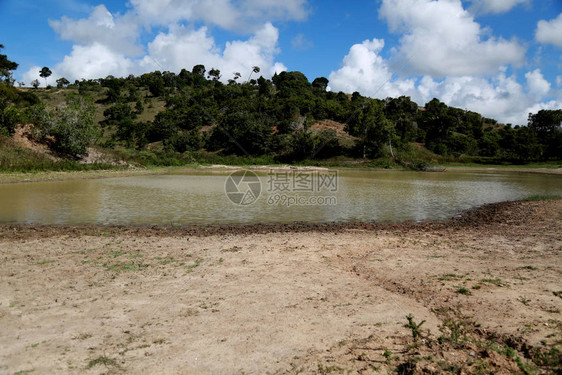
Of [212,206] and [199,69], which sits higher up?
[199,69]

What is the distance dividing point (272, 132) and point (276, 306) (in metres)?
74.3

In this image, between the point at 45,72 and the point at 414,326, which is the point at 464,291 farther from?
the point at 45,72

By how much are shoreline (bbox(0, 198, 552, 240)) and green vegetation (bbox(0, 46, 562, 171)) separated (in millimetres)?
37006

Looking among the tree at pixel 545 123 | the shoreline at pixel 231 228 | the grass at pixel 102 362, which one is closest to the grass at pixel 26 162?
the shoreline at pixel 231 228

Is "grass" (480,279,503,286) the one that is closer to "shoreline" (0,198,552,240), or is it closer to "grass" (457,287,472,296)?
"grass" (457,287,472,296)

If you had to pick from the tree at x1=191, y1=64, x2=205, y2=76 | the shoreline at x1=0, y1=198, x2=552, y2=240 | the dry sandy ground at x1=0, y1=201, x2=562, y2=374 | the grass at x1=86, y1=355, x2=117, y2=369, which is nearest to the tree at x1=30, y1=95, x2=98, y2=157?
the shoreline at x1=0, y1=198, x2=552, y2=240

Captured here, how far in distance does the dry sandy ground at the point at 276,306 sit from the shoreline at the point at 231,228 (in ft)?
3.89

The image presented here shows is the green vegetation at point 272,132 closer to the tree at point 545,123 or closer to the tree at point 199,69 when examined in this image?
the tree at point 545,123

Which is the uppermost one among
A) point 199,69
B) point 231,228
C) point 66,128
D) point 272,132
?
point 199,69

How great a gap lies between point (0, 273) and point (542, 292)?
1047 centimetres

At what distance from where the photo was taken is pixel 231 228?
1257 cm

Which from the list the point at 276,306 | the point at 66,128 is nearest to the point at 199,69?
the point at 66,128

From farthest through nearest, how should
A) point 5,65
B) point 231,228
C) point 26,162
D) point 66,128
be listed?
point 5,65 < point 66,128 < point 26,162 < point 231,228

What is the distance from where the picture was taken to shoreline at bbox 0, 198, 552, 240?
1130 centimetres
